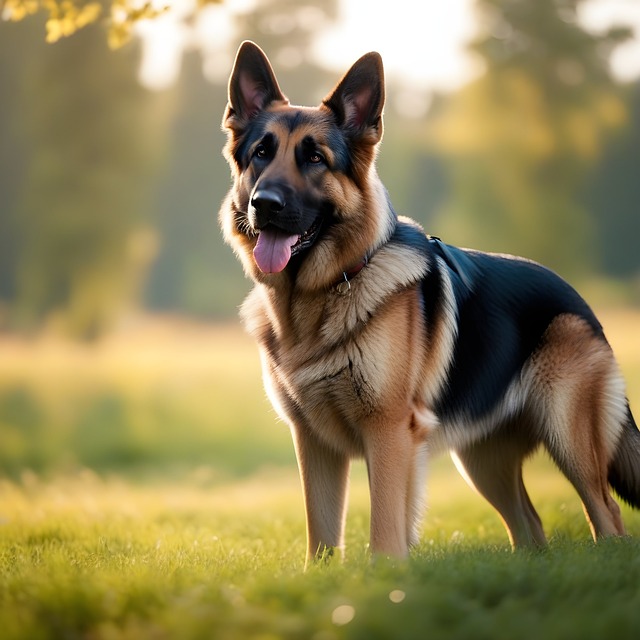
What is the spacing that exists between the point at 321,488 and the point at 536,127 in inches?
555

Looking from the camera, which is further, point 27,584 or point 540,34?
point 540,34

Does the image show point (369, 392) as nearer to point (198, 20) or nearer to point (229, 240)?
point (229, 240)

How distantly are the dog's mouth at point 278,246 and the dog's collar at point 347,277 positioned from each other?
255mm

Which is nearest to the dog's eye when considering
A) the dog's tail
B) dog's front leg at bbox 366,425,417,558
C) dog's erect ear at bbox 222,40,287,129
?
dog's erect ear at bbox 222,40,287,129

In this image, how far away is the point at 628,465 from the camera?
4.86 meters

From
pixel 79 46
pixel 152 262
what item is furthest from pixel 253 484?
pixel 79 46

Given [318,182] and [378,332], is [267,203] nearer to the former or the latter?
→ [318,182]

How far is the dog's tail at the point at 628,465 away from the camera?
4.85 m

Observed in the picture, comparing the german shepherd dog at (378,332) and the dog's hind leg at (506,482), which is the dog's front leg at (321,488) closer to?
the german shepherd dog at (378,332)

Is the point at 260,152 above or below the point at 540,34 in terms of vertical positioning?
below

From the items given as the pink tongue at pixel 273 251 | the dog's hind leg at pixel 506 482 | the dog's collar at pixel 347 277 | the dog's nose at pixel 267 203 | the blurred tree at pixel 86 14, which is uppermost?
the blurred tree at pixel 86 14

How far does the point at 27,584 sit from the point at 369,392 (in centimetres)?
184

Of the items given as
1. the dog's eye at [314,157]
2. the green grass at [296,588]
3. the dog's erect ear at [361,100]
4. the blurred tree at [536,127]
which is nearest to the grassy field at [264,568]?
the green grass at [296,588]

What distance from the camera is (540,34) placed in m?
17.3
